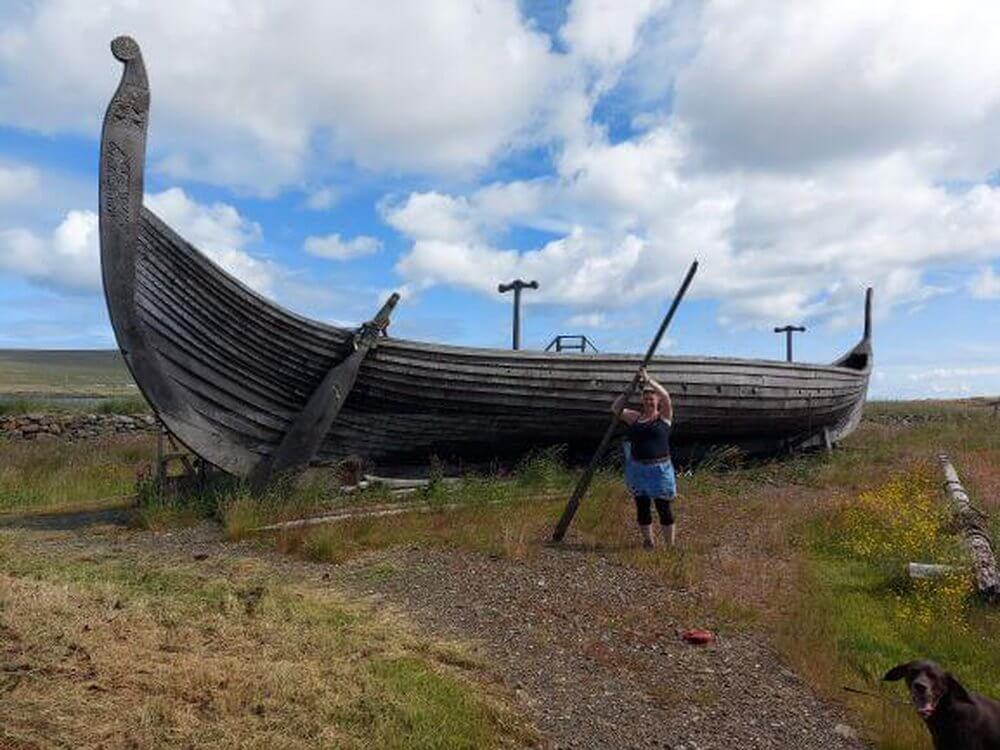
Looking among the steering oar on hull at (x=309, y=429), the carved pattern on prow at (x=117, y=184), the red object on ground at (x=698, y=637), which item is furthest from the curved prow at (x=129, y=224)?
the red object on ground at (x=698, y=637)

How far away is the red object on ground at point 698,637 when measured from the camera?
548cm

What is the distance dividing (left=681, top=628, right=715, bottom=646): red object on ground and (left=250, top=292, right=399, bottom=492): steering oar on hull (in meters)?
5.35

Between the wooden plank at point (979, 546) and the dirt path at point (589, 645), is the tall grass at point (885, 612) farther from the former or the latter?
the dirt path at point (589, 645)

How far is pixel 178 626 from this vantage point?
4.88 metres

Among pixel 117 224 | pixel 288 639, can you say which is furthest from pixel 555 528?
pixel 117 224

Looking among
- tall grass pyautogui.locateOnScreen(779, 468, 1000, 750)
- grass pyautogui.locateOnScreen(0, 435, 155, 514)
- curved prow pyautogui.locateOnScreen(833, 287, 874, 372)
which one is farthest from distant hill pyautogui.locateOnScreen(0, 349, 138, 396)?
tall grass pyautogui.locateOnScreen(779, 468, 1000, 750)

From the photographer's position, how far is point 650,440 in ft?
25.6

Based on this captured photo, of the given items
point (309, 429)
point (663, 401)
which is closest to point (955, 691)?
point (663, 401)

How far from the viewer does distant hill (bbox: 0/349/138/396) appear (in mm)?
96062

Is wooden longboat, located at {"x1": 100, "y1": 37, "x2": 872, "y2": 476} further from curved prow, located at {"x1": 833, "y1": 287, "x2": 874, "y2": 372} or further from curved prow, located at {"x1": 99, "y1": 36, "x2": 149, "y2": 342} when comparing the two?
curved prow, located at {"x1": 833, "y1": 287, "x2": 874, "y2": 372}

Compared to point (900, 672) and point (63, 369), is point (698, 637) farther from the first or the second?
point (63, 369)

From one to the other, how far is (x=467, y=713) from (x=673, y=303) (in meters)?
5.11

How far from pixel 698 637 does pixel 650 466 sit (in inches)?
95.9

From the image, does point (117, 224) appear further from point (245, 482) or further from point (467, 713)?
point (467, 713)
